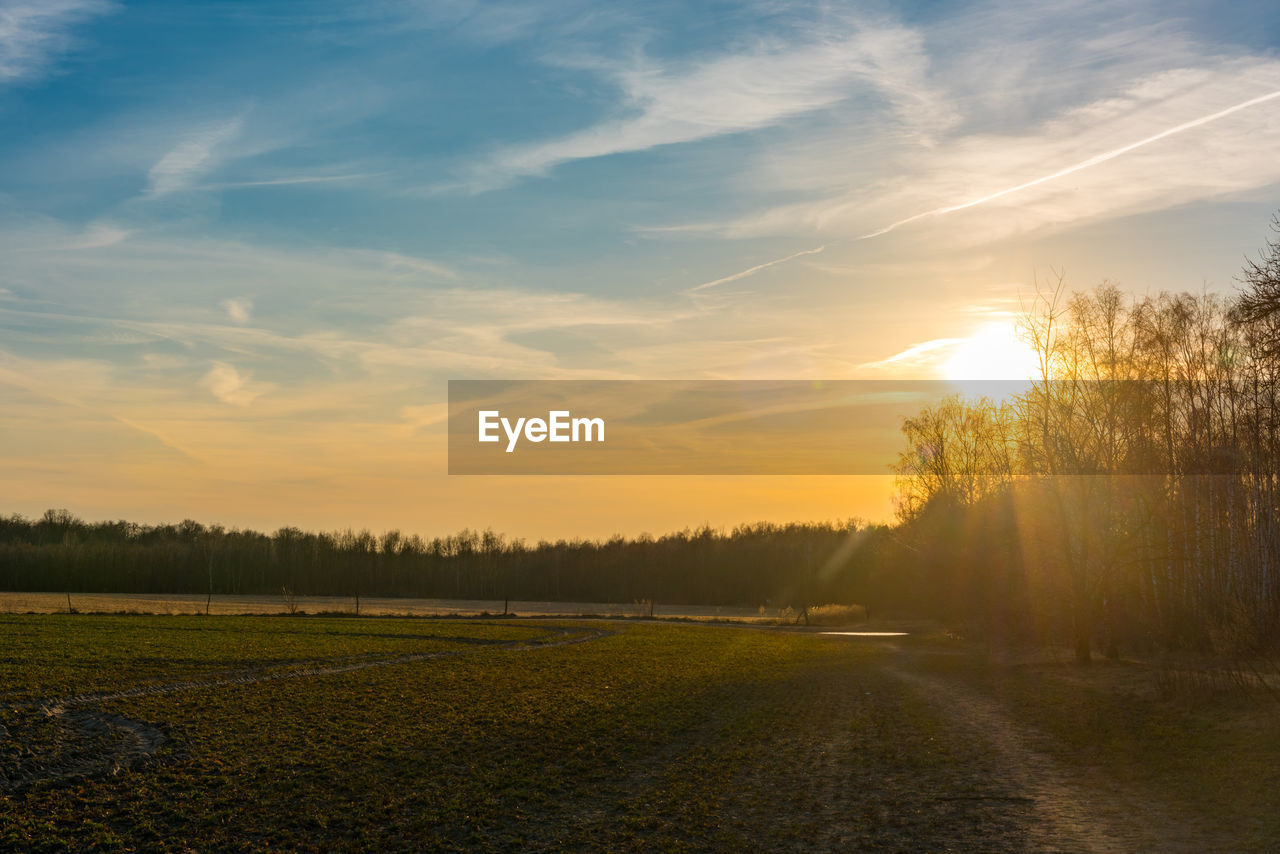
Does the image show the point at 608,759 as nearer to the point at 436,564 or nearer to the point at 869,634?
the point at 869,634

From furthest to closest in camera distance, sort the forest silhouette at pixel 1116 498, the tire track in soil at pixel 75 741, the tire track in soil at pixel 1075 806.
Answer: the forest silhouette at pixel 1116 498
the tire track in soil at pixel 75 741
the tire track in soil at pixel 1075 806

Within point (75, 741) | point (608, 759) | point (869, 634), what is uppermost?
point (75, 741)

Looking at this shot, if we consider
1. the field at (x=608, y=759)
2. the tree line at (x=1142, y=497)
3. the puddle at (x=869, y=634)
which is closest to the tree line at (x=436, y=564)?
the puddle at (x=869, y=634)

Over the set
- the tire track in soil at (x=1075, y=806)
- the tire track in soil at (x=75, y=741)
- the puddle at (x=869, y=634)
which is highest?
the tire track in soil at (x=75, y=741)

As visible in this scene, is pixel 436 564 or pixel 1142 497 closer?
pixel 1142 497

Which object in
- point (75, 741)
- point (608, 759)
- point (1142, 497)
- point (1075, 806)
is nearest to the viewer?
point (1075, 806)

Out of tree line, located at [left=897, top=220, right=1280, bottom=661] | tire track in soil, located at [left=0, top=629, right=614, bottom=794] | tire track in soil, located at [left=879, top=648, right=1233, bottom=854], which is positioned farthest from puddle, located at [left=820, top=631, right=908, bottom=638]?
tire track in soil, located at [left=0, top=629, right=614, bottom=794]

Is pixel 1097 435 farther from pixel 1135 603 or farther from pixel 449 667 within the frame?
pixel 449 667

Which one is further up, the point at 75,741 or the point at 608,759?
the point at 75,741

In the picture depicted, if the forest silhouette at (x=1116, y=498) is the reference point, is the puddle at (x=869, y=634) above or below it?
below

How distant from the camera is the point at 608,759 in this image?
48.3 ft

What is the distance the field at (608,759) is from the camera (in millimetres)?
10391

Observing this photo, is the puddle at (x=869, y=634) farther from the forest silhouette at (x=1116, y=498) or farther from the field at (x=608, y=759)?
the field at (x=608, y=759)

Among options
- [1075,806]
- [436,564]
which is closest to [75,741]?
[1075,806]
